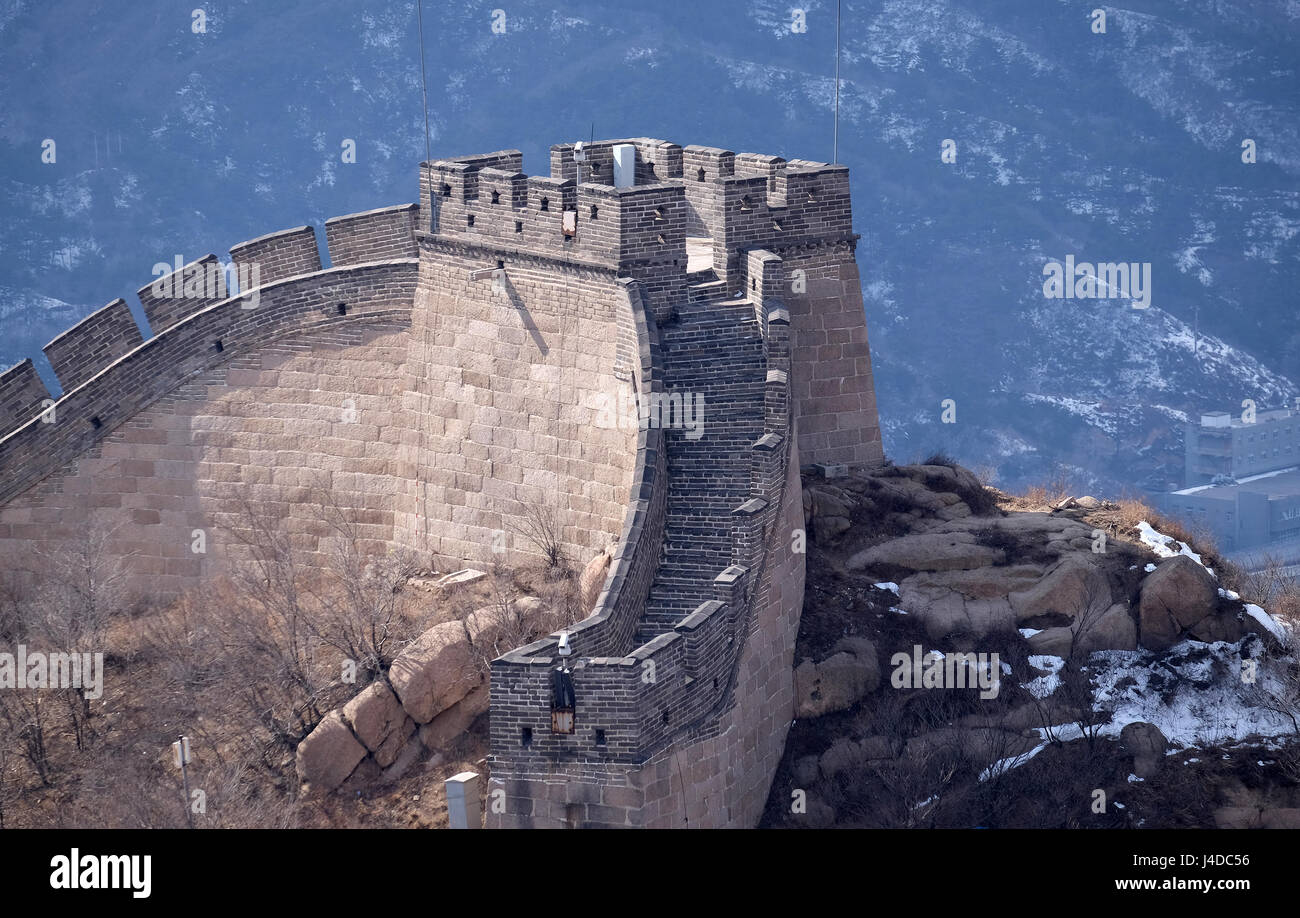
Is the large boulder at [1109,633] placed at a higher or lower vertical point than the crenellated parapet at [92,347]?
lower

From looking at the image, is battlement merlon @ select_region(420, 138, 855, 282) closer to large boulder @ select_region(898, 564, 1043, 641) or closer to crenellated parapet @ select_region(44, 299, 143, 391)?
large boulder @ select_region(898, 564, 1043, 641)

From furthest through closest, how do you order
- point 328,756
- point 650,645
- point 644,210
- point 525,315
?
point 525,315 < point 644,210 < point 328,756 < point 650,645

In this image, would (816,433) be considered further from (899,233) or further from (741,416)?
(899,233)

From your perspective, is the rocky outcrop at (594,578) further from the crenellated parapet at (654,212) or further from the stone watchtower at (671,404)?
the crenellated parapet at (654,212)

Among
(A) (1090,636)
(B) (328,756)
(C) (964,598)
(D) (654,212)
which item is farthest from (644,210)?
(B) (328,756)

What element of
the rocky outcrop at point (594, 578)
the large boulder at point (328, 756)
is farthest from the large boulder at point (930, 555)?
the large boulder at point (328, 756)

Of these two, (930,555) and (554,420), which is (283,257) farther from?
(930,555)

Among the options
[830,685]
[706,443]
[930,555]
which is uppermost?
[706,443]

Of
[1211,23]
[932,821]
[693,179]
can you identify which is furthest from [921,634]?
[1211,23]
